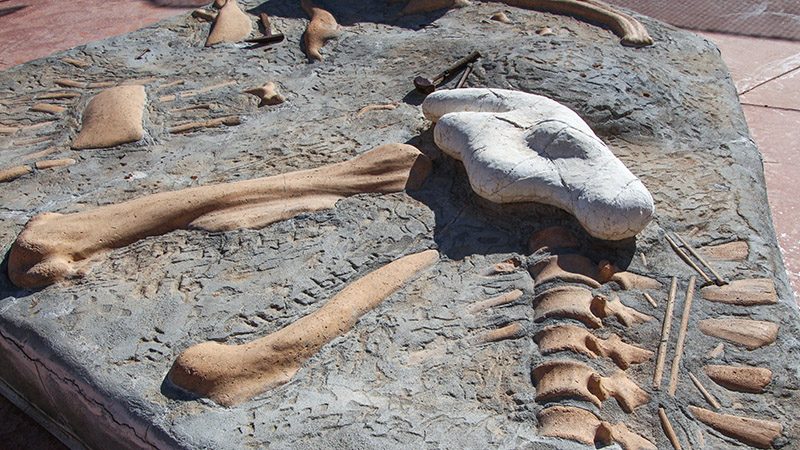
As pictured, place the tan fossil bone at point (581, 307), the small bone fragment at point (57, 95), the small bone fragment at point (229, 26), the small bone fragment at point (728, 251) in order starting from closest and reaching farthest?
the tan fossil bone at point (581, 307) → the small bone fragment at point (728, 251) → the small bone fragment at point (57, 95) → the small bone fragment at point (229, 26)

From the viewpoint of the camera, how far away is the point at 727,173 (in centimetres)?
304

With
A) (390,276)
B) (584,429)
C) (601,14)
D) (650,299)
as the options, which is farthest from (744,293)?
(601,14)

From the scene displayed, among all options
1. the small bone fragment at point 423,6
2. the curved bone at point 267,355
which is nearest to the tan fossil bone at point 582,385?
the curved bone at point 267,355

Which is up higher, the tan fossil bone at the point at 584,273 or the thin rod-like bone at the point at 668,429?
the tan fossil bone at the point at 584,273

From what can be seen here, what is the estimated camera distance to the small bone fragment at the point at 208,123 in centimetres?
340

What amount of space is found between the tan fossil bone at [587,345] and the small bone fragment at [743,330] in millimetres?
227

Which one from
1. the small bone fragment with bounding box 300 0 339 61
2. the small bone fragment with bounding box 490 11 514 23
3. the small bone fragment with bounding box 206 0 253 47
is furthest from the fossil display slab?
the small bone fragment with bounding box 490 11 514 23

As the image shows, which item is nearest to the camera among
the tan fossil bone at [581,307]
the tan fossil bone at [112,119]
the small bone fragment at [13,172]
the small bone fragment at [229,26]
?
the tan fossil bone at [581,307]

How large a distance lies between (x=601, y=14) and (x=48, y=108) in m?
2.69

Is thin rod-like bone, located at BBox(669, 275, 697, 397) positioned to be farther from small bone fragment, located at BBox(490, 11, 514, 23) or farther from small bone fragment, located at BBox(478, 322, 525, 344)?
small bone fragment, located at BBox(490, 11, 514, 23)

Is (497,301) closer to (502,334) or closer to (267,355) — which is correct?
(502,334)

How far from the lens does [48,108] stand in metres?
3.55

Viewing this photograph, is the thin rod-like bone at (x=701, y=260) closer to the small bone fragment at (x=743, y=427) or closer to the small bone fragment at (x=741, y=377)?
the small bone fragment at (x=741, y=377)

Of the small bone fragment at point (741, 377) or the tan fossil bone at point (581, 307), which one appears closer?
the small bone fragment at point (741, 377)
